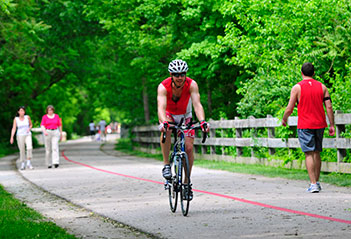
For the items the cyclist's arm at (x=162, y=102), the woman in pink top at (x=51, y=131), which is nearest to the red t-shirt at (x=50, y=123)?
the woman in pink top at (x=51, y=131)

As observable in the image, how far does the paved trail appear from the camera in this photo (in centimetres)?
717

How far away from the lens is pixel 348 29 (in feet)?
48.1

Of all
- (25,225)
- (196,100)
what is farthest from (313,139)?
(25,225)

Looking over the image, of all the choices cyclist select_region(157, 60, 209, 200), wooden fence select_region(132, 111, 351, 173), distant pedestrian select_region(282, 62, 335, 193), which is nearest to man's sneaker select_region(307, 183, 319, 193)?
distant pedestrian select_region(282, 62, 335, 193)

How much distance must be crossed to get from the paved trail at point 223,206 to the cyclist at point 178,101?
0.72 meters

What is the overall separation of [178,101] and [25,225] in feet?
8.43

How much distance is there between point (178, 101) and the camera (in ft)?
29.1

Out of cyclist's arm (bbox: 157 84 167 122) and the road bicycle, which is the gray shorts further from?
cyclist's arm (bbox: 157 84 167 122)

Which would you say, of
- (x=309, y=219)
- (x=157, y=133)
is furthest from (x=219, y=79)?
(x=309, y=219)

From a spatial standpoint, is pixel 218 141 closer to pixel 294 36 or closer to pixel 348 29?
pixel 294 36

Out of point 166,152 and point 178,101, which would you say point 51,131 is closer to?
point 166,152

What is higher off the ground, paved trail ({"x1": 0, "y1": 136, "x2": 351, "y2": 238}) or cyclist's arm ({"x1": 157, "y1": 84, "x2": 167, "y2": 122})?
cyclist's arm ({"x1": 157, "y1": 84, "x2": 167, "y2": 122})

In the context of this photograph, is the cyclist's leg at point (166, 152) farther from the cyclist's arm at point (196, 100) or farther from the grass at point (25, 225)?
the grass at point (25, 225)

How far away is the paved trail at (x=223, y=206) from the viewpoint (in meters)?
7.17
